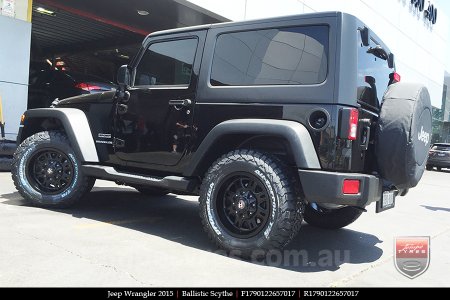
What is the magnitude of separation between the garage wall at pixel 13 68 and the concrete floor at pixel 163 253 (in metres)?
3.28

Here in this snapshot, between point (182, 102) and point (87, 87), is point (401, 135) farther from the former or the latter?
point (87, 87)

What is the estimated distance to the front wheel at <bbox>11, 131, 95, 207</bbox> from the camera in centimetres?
475

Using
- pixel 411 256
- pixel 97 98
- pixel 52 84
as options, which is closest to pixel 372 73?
pixel 411 256

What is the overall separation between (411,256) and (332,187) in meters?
1.36

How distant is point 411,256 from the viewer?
3.90m

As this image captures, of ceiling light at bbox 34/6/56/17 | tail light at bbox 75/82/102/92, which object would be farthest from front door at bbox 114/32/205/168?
ceiling light at bbox 34/6/56/17

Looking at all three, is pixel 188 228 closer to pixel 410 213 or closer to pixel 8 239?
pixel 8 239

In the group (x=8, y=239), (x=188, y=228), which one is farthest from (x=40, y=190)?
(x=188, y=228)

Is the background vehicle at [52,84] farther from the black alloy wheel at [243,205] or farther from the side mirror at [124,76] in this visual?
the black alloy wheel at [243,205]

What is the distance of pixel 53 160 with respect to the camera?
16.1 ft

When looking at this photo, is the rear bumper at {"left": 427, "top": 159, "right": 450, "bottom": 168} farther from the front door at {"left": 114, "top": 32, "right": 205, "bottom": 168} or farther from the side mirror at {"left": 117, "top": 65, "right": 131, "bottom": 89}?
the side mirror at {"left": 117, "top": 65, "right": 131, "bottom": 89}

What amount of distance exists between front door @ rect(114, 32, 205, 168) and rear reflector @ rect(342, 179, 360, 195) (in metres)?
1.52

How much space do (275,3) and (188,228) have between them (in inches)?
403

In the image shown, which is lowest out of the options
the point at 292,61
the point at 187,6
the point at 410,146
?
the point at 410,146
